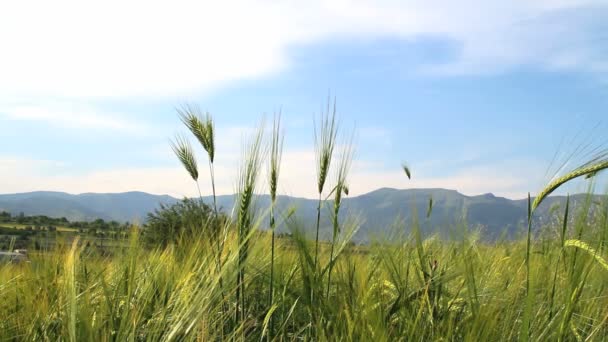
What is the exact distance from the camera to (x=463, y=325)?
2.31m

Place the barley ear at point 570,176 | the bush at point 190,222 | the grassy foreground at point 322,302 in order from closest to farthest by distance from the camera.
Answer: the grassy foreground at point 322,302 < the barley ear at point 570,176 < the bush at point 190,222

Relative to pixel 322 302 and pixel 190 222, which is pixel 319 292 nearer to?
pixel 322 302

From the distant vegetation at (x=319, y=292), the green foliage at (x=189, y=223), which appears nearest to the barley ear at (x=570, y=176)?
the distant vegetation at (x=319, y=292)

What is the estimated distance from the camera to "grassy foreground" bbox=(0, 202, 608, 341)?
1.83 metres

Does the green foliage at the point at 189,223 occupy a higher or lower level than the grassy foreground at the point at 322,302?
higher

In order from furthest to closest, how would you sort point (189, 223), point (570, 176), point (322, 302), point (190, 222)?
1. point (189, 223)
2. point (190, 222)
3. point (322, 302)
4. point (570, 176)

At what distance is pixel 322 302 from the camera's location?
2361 millimetres

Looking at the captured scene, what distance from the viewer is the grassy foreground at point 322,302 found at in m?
1.83

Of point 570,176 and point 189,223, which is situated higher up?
point 570,176

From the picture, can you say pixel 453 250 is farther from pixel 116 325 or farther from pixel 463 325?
pixel 116 325

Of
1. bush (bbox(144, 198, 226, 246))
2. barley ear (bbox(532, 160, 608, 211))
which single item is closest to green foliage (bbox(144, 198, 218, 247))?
bush (bbox(144, 198, 226, 246))

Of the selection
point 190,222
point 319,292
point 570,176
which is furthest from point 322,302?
point 190,222

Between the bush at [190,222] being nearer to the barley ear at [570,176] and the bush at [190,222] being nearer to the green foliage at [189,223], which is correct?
the green foliage at [189,223]

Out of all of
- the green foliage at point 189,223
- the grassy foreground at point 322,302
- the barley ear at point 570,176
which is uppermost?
the barley ear at point 570,176
